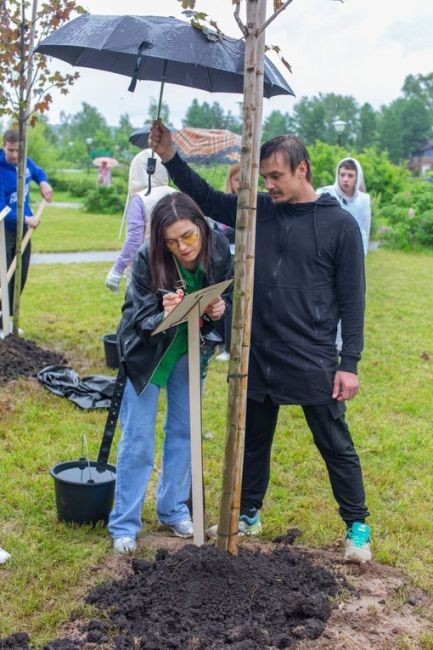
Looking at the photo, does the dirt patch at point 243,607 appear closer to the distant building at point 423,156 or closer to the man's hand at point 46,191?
the man's hand at point 46,191

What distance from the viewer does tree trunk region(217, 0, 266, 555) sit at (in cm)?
267

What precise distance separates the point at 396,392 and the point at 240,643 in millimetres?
4229

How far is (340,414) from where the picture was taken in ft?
11.2

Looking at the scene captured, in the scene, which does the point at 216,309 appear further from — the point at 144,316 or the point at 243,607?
the point at 243,607

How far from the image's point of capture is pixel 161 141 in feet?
10.5

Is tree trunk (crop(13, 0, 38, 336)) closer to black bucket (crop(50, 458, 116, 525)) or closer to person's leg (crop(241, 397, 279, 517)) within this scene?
black bucket (crop(50, 458, 116, 525))

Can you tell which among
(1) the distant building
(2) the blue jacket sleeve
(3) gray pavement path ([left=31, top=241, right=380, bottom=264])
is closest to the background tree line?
(1) the distant building

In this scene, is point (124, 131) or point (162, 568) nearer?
point (162, 568)

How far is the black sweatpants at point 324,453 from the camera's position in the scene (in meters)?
3.42

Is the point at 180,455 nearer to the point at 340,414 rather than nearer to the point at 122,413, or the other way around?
the point at 122,413

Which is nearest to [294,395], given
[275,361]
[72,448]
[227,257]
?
[275,361]

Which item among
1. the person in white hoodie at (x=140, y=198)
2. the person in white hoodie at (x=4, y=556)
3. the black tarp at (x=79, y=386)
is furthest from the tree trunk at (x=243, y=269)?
the person in white hoodie at (x=140, y=198)

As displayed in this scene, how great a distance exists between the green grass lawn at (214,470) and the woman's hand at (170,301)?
1.33 meters

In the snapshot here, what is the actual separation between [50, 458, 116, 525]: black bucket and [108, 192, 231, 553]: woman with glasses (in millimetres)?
186
